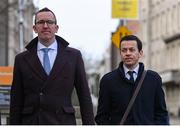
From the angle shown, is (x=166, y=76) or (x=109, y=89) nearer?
(x=109, y=89)

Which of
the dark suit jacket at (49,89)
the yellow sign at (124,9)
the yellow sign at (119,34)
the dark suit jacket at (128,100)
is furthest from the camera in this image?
the yellow sign at (124,9)

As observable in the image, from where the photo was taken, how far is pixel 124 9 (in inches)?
1016

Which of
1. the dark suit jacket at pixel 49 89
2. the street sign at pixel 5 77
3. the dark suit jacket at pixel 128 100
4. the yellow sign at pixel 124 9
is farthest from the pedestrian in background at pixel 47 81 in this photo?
the yellow sign at pixel 124 9

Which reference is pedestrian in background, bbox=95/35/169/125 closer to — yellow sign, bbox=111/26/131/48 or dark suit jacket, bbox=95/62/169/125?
dark suit jacket, bbox=95/62/169/125

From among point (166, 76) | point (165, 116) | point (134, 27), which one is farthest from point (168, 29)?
point (165, 116)

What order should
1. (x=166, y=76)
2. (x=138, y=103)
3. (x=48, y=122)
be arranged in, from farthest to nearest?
(x=166, y=76)
(x=138, y=103)
(x=48, y=122)

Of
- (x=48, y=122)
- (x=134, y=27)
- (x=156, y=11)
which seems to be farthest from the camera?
(x=156, y=11)

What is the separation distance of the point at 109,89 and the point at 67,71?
682 millimetres

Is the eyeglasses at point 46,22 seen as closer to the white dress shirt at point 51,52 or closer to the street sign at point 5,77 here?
the white dress shirt at point 51,52

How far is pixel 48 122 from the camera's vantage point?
6613 mm

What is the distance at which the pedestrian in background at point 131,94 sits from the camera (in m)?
7.19

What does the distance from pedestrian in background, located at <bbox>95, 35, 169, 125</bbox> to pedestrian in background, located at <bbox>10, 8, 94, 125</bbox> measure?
0.42 m

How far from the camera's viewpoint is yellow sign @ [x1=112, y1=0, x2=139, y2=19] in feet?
84.3

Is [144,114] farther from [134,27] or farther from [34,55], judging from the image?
[134,27]
